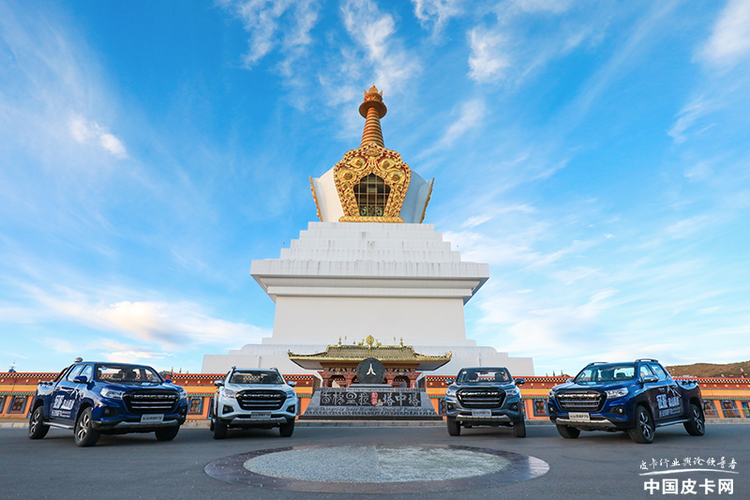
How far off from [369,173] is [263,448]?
24.1 m

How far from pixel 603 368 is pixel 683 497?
18.1ft

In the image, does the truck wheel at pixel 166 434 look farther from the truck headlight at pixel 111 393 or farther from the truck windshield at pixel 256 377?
the truck windshield at pixel 256 377

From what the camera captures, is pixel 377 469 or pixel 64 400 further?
pixel 64 400

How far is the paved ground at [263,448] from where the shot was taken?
13.9ft

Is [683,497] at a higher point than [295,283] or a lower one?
lower

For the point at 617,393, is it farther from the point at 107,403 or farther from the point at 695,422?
the point at 107,403

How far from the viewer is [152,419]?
8195 mm

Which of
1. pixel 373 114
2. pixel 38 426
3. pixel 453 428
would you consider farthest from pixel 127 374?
pixel 373 114

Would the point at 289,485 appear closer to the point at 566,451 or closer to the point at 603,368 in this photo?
the point at 566,451

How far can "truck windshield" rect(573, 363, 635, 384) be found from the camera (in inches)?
342

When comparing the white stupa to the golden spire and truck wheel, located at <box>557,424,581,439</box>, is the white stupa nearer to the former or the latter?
the golden spire

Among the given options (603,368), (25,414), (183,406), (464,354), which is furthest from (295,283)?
(603,368)

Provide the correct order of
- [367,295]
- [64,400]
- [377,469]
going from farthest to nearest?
[367,295] < [64,400] < [377,469]

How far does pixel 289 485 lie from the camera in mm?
4547
